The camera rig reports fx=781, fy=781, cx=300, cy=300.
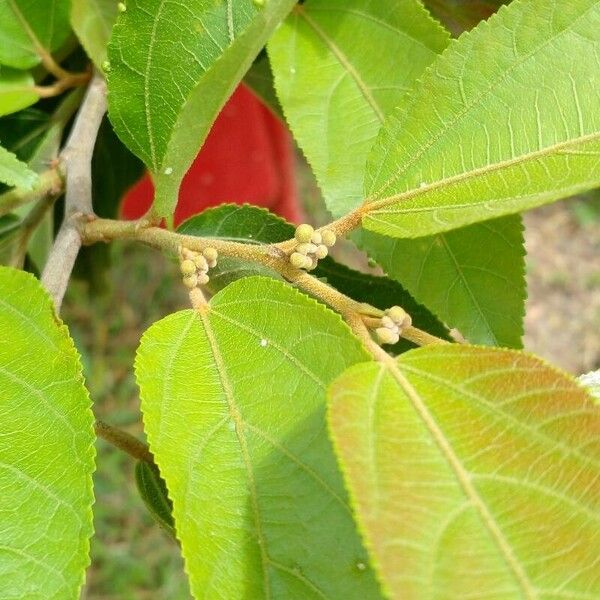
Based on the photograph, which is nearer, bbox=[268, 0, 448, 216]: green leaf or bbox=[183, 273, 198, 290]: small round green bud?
bbox=[183, 273, 198, 290]: small round green bud

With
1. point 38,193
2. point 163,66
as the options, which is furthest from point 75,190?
point 163,66

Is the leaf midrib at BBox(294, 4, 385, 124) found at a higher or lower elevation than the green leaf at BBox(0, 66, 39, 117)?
higher

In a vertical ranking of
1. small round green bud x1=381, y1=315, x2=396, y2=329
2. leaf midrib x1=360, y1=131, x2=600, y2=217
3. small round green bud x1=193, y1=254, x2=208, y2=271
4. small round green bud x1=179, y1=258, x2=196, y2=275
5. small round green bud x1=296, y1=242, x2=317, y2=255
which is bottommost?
small round green bud x1=179, y1=258, x2=196, y2=275

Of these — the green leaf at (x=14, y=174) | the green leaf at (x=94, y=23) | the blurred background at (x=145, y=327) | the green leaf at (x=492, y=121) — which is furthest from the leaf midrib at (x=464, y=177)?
the blurred background at (x=145, y=327)

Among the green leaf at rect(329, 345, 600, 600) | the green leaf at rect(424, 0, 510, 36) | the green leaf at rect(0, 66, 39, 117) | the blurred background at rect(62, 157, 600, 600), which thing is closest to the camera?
the green leaf at rect(329, 345, 600, 600)

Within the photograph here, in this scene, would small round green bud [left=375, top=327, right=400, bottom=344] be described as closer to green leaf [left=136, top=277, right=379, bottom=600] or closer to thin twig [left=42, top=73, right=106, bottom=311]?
green leaf [left=136, top=277, right=379, bottom=600]

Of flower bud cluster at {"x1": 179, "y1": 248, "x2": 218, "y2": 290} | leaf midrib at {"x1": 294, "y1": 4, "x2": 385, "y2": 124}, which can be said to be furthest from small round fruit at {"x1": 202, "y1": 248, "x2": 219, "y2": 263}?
leaf midrib at {"x1": 294, "y1": 4, "x2": 385, "y2": 124}

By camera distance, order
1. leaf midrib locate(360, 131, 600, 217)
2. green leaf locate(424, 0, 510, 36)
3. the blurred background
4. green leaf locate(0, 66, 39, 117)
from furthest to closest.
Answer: the blurred background
green leaf locate(424, 0, 510, 36)
green leaf locate(0, 66, 39, 117)
leaf midrib locate(360, 131, 600, 217)
